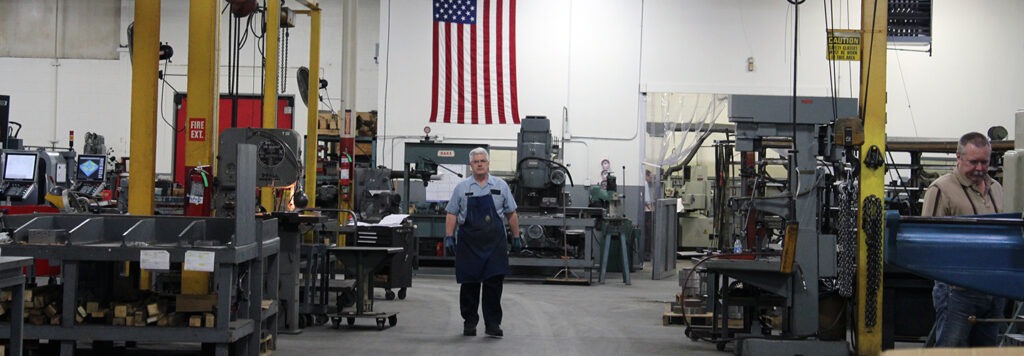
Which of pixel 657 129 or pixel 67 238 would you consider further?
pixel 657 129

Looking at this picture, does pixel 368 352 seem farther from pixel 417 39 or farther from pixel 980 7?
pixel 980 7

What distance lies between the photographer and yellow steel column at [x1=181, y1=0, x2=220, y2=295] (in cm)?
716

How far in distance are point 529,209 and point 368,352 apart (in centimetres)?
630

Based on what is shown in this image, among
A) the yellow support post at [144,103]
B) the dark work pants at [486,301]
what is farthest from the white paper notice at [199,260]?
the dark work pants at [486,301]

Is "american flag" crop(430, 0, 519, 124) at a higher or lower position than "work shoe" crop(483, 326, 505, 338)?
higher

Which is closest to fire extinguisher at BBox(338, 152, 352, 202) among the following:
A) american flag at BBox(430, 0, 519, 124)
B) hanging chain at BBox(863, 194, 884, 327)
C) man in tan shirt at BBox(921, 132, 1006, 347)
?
american flag at BBox(430, 0, 519, 124)

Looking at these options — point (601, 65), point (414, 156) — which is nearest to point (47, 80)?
point (414, 156)

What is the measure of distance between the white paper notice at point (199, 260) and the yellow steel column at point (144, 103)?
2082 millimetres

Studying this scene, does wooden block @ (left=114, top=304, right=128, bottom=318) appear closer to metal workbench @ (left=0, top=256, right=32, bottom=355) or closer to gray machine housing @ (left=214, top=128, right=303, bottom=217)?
metal workbench @ (left=0, top=256, right=32, bottom=355)

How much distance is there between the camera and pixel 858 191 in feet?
20.0

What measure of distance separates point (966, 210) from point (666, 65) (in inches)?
468

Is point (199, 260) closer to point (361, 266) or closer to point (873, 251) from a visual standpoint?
point (361, 266)

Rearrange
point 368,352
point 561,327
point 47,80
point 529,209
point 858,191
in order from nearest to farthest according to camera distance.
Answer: point 858,191
point 368,352
point 561,327
point 529,209
point 47,80

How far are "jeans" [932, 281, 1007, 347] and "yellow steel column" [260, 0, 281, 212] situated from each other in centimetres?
668
